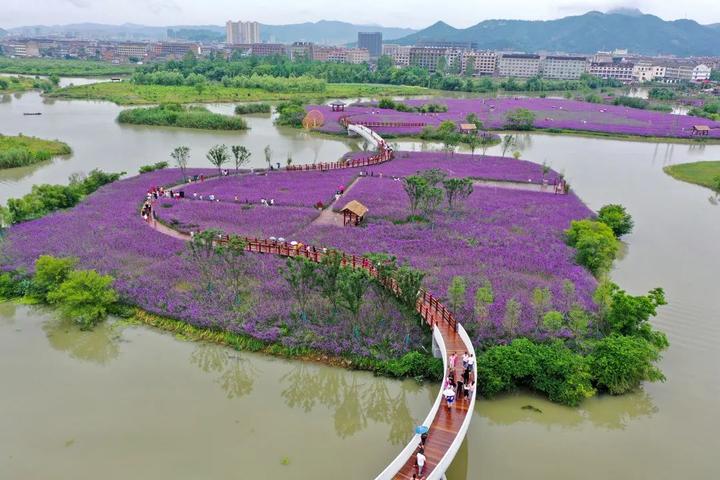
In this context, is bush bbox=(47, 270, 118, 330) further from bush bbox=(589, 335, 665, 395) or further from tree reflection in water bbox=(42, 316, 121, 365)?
bush bbox=(589, 335, 665, 395)

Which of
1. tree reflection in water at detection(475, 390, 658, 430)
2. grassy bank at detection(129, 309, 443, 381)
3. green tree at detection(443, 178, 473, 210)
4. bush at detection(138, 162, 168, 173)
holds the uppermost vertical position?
green tree at detection(443, 178, 473, 210)

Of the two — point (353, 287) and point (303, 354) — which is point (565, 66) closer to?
point (353, 287)

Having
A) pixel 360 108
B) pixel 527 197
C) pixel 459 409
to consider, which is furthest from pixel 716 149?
pixel 459 409

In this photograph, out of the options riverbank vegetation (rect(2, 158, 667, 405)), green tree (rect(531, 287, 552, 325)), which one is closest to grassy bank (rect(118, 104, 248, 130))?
riverbank vegetation (rect(2, 158, 667, 405))

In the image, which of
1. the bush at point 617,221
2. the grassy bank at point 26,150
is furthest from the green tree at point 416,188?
the grassy bank at point 26,150

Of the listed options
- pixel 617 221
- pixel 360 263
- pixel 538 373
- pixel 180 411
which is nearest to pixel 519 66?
pixel 617 221

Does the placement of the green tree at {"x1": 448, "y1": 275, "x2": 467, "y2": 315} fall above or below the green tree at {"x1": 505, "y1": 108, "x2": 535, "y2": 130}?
below

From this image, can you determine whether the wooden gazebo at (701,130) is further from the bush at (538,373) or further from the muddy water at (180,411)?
the muddy water at (180,411)
